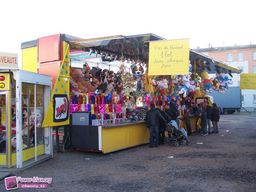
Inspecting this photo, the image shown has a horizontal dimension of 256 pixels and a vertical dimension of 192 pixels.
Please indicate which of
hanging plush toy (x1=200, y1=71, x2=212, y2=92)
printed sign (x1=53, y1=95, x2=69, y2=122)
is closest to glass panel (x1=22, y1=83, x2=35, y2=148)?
printed sign (x1=53, y1=95, x2=69, y2=122)

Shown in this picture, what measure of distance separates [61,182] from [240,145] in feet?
25.5

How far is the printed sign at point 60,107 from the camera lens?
430 inches

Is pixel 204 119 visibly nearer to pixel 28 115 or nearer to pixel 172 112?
pixel 172 112

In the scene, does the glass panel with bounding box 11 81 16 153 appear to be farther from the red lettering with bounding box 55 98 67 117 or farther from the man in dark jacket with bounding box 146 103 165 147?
the man in dark jacket with bounding box 146 103 165 147

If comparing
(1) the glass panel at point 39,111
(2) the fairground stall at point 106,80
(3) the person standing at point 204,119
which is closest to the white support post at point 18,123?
(2) the fairground stall at point 106,80

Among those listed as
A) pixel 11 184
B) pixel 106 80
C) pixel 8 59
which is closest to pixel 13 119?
pixel 8 59

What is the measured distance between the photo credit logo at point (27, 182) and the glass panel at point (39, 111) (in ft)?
8.90

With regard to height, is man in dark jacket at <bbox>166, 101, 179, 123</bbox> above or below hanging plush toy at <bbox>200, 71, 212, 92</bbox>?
below

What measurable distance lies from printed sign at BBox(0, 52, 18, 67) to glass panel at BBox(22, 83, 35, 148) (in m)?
0.75

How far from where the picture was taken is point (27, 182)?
7.96 meters

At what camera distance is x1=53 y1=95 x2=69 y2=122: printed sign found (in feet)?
35.8

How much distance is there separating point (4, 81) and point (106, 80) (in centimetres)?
494

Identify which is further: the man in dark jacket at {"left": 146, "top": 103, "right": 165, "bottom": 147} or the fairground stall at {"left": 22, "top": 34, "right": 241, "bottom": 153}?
the man in dark jacket at {"left": 146, "top": 103, "right": 165, "bottom": 147}

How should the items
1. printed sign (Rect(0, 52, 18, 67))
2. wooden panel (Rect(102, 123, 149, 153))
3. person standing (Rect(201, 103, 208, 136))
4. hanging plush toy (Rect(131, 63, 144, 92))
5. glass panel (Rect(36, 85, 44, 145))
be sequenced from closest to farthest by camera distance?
printed sign (Rect(0, 52, 18, 67)), glass panel (Rect(36, 85, 44, 145)), wooden panel (Rect(102, 123, 149, 153)), hanging plush toy (Rect(131, 63, 144, 92)), person standing (Rect(201, 103, 208, 136))
